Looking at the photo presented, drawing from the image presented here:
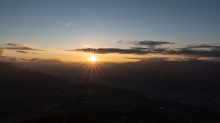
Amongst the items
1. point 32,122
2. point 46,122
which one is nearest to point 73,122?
point 46,122

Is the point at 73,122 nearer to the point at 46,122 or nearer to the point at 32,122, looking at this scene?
the point at 46,122

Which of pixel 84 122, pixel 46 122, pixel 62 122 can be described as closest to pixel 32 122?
pixel 46 122

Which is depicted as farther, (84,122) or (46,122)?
(84,122)

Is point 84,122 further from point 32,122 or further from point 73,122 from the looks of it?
point 32,122

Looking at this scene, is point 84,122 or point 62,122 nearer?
point 62,122

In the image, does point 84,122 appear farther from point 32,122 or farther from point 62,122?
point 32,122

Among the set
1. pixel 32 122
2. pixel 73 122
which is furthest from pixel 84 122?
pixel 32 122

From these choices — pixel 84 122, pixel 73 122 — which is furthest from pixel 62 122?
pixel 84 122
